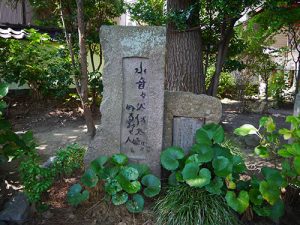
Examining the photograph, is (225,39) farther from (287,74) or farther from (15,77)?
(287,74)

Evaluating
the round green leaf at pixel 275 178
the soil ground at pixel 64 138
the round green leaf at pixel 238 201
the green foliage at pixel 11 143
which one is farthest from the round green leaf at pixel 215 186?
the green foliage at pixel 11 143

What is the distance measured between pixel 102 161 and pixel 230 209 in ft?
5.28

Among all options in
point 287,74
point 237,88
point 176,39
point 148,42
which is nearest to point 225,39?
point 176,39

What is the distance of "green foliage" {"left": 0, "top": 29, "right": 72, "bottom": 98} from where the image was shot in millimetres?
7867

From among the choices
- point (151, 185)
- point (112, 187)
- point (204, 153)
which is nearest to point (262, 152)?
point (204, 153)

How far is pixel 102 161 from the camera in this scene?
385 centimetres

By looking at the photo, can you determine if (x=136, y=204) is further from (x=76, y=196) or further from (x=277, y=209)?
(x=277, y=209)

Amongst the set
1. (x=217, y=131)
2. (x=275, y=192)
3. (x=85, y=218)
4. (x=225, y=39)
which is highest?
(x=225, y=39)

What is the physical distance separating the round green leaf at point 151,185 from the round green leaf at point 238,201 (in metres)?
0.82

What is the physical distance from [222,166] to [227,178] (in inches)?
6.6

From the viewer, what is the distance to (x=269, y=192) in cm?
331

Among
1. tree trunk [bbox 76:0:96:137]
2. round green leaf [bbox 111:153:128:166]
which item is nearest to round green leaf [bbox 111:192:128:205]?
round green leaf [bbox 111:153:128:166]

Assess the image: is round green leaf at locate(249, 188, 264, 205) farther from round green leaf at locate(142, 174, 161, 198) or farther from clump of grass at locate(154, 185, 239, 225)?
round green leaf at locate(142, 174, 161, 198)

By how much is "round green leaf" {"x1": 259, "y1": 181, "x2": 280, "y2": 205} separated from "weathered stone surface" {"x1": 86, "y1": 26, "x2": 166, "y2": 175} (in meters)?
1.36
